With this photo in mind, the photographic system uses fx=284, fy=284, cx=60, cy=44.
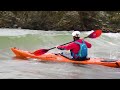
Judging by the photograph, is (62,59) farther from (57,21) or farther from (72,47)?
(57,21)

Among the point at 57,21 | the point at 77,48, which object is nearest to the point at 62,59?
the point at 77,48

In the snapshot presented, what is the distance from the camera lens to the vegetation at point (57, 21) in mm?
22531

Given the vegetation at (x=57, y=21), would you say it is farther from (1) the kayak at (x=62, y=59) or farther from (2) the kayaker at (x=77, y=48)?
(2) the kayaker at (x=77, y=48)

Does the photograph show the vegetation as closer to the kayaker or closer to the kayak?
the kayak

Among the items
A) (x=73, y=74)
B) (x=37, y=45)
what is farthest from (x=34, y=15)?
(x=73, y=74)

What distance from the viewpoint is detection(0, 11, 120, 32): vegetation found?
73.9 ft

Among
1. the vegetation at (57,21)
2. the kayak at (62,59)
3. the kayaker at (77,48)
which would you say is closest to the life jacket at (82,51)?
the kayaker at (77,48)

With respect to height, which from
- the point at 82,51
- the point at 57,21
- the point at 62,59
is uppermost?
the point at 57,21

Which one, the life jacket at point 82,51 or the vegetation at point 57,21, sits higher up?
the vegetation at point 57,21

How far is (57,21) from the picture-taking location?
23656mm
